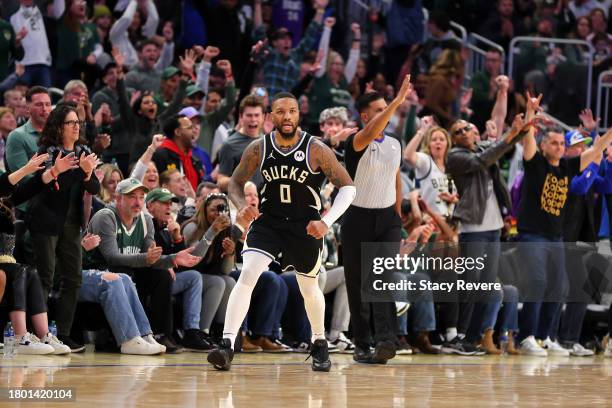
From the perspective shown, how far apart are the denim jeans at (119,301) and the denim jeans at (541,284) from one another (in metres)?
4.19

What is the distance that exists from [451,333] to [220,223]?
295 centimetres

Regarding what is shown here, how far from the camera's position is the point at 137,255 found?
1098cm

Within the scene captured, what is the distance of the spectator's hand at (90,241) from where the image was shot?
10891 millimetres

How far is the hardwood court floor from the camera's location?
789 centimetres

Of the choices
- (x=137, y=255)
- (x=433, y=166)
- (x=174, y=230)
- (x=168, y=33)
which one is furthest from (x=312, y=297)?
(x=168, y=33)

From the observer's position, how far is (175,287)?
37.6ft

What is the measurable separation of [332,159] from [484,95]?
819 centimetres

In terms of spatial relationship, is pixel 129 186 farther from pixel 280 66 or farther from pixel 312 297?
pixel 280 66

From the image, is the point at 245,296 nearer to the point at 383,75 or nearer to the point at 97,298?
Result: the point at 97,298

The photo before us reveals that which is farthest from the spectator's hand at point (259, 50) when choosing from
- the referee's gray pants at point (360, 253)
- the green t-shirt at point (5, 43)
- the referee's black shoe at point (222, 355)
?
the referee's black shoe at point (222, 355)

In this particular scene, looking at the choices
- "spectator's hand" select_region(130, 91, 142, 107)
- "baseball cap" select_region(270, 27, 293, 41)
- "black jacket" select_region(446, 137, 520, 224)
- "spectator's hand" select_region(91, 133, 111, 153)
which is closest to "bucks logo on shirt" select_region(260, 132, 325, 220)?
"spectator's hand" select_region(91, 133, 111, 153)

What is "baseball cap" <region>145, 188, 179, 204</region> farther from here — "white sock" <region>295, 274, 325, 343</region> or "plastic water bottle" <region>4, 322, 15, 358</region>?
"white sock" <region>295, 274, 325, 343</region>

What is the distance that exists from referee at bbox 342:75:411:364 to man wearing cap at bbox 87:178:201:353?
1.51 metres

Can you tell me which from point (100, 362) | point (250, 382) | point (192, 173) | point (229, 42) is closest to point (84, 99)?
point (192, 173)
